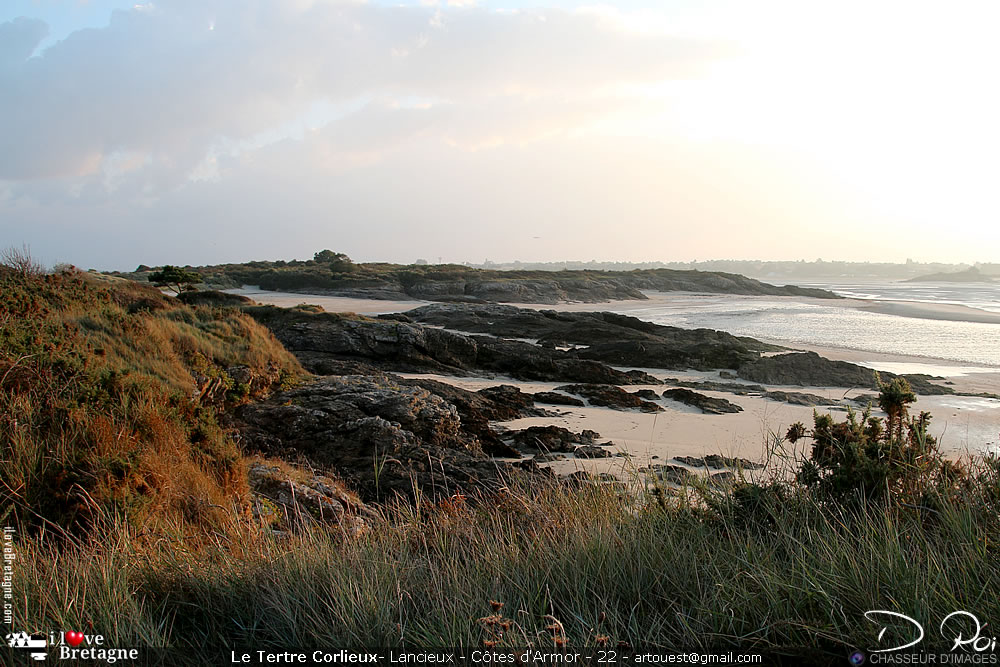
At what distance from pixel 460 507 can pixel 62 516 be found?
2622 millimetres

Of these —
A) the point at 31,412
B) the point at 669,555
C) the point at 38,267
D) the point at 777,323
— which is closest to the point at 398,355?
the point at 38,267

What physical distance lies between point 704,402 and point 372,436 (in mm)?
7896

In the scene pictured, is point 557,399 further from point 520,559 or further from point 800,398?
point 520,559

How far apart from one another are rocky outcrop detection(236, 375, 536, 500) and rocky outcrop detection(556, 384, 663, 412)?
429 centimetres

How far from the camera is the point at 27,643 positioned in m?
2.35

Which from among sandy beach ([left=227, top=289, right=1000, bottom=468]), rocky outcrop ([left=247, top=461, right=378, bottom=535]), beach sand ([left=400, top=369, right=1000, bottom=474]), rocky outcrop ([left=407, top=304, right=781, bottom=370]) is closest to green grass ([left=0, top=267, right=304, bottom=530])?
rocky outcrop ([left=247, top=461, right=378, bottom=535])

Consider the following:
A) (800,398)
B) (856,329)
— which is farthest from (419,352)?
(856,329)

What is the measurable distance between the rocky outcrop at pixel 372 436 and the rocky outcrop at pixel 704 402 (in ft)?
19.1

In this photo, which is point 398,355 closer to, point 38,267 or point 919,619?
point 38,267

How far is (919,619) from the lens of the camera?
2285 millimetres

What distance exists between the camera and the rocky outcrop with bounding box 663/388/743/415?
1241cm

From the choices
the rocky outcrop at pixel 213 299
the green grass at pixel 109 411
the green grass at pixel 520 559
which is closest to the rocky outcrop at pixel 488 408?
the green grass at pixel 109 411

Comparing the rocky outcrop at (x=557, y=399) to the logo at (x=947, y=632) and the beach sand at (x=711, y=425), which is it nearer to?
the beach sand at (x=711, y=425)
